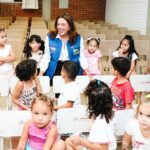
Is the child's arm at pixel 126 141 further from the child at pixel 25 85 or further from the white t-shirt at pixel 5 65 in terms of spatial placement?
the white t-shirt at pixel 5 65

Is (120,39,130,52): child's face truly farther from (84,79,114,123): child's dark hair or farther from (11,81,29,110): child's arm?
(84,79,114,123): child's dark hair

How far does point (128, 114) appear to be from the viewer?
292 centimetres

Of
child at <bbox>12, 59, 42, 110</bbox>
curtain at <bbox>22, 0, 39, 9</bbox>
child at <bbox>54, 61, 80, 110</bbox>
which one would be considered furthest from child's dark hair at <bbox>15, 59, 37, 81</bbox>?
curtain at <bbox>22, 0, 39, 9</bbox>

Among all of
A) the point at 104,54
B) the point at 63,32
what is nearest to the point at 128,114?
the point at 63,32

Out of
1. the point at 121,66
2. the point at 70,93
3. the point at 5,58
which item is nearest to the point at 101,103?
the point at 70,93

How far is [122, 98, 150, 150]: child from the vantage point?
2508mm

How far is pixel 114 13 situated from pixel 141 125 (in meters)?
12.0

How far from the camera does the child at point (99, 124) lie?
243cm

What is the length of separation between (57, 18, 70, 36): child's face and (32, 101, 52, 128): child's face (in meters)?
1.30

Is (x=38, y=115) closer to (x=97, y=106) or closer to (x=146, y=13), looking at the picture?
(x=97, y=106)

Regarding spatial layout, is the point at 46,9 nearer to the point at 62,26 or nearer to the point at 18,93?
the point at 62,26

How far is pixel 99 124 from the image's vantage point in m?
2.47

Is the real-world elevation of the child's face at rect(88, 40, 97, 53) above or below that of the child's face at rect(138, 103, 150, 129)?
above

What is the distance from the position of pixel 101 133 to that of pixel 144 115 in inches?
14.1
